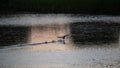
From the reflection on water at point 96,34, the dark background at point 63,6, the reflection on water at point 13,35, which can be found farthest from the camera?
the dark background at point 63,6

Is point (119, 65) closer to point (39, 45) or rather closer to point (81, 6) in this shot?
point (39, 45)

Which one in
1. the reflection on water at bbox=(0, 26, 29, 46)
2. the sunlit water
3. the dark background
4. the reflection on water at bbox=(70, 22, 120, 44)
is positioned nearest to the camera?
the sunlit water

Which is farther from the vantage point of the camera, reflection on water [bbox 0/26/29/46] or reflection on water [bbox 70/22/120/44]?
reflection on water [bbox 70/22/120/44]

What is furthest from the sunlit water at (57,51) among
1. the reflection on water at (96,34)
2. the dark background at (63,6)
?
the dark background at (63,6)

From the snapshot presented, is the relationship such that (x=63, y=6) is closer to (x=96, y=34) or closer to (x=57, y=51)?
(x=96, y=34)

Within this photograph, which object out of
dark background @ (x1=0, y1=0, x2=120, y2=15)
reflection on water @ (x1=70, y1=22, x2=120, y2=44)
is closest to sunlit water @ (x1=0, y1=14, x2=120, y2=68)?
reflection on water @ (x1=70, y1=22, x2=120, y2=44)

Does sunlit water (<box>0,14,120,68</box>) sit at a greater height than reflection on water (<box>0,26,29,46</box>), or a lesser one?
greater

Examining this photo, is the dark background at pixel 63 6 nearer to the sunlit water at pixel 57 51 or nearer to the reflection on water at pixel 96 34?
the reflection on water at pixel 96 34

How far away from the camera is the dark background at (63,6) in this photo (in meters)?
41.2

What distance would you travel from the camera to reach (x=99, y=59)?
1578 cm

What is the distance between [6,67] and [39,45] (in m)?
5.12

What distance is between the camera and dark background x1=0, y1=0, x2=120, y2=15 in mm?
41188

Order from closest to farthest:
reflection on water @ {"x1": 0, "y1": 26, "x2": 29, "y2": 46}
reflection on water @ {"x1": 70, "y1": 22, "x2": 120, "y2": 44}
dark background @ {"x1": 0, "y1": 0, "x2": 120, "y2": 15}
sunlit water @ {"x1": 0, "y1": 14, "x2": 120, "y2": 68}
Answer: sunlit water @ {"x1": 0, "y1": 14, "x2": 120, "y2": 68} < reflection on water @ {"x1": 0, "y1": 26, "x2": 29, "y2": 46} < reflection on water @ {"x1": 70, "y1": 22, "x2": 120, "y2": 44} < dark background @ {"x1": 0, "y1": 0, "x2": 120, "y2": 15}

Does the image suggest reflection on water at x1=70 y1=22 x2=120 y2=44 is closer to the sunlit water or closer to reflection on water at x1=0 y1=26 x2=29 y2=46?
the sunlit water
